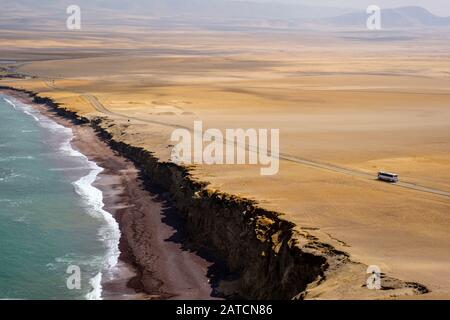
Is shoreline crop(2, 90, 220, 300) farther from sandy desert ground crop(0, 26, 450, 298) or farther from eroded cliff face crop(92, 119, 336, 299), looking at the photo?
sandy desert ground crop(0, 26, 450, 298)

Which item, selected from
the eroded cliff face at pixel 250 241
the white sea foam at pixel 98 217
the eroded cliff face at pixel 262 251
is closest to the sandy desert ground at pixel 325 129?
the eroded cliff face at pixel 262 251

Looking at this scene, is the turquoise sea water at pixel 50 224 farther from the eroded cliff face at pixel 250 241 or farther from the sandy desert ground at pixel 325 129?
the sandy desert ground at pixel 325 129

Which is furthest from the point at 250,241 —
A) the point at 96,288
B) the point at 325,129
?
the point at 325,129

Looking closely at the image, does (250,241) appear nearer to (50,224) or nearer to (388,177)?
(388,177)

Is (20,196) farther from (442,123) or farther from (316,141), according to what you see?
(442,123)

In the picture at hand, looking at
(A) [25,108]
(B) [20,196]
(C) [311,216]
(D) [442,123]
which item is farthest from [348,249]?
(A) [25,108]

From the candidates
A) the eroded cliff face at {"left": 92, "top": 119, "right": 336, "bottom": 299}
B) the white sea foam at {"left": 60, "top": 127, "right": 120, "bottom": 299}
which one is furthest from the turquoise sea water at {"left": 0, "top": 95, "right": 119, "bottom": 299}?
the eroded cliff face at {"left": 92, "top": 119, "right": 336, "bottom": 299}

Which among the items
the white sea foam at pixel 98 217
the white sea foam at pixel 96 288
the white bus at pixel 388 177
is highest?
the white bus at pixel 388 177
